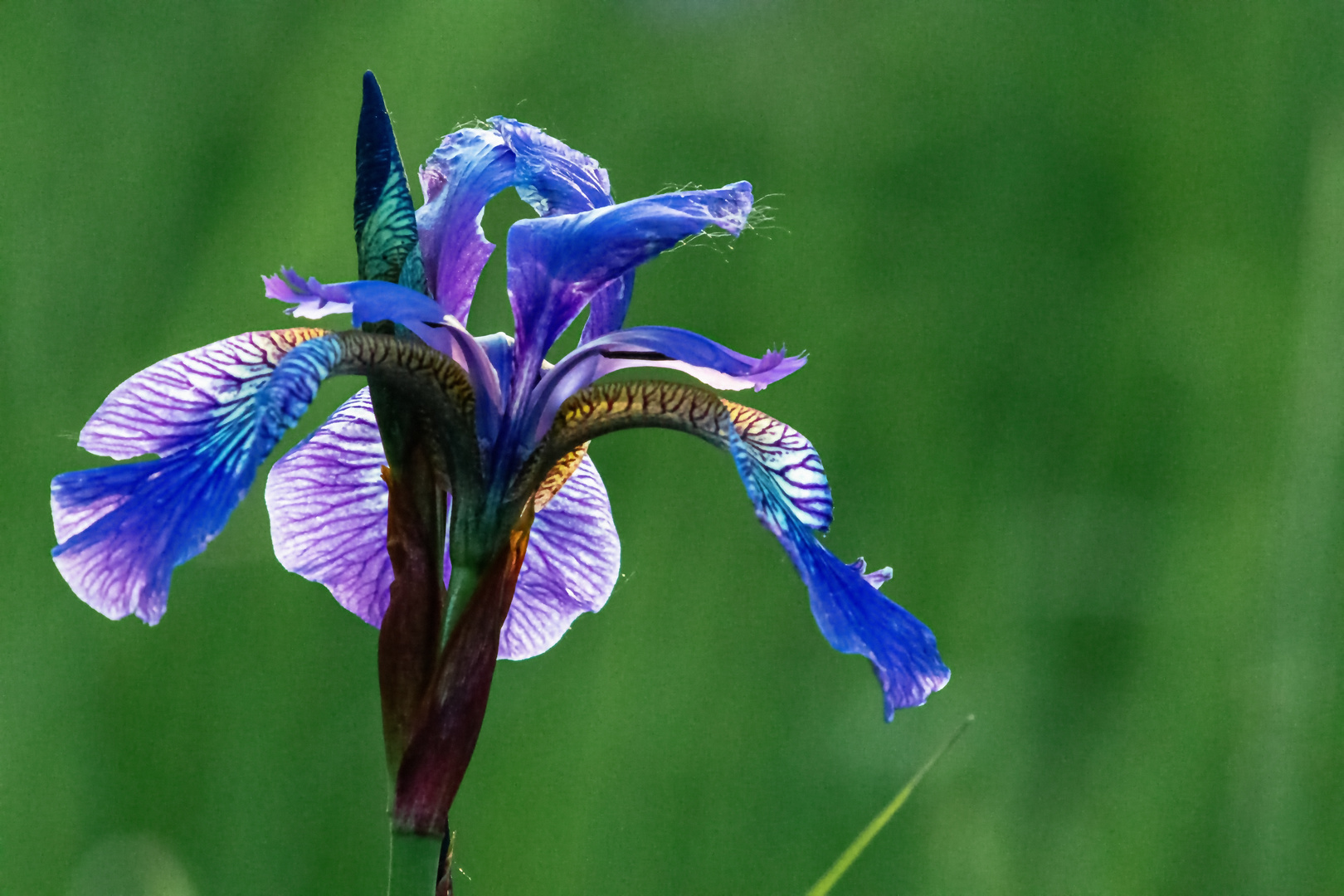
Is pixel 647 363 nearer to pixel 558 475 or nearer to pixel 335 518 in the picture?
pixel 558 475

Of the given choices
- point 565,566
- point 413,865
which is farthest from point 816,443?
point 413,865

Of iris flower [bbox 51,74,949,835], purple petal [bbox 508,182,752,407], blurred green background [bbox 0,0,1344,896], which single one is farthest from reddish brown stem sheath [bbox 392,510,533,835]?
blurred green background [bbox 0,0,1344,896]

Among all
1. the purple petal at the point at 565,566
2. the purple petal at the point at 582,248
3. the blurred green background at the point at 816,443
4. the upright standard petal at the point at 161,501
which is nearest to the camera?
the upright standard petal at the point at 161,501


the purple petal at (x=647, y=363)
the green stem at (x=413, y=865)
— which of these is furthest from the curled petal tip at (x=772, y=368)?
the green stem at (x=413, y=865)

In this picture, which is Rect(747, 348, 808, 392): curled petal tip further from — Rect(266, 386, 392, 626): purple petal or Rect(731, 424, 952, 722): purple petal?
Rect(266, 386, 392, 626): purple petal

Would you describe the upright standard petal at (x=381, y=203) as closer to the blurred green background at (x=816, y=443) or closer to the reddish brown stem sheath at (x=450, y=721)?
the reddish brown stem sheath at (x=450, y=721)

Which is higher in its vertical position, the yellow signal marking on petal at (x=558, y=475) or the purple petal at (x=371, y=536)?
the yellow signal marking on petal at (x=558, y=475)

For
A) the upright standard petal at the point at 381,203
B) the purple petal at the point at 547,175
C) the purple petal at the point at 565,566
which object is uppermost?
the purple petal at the point at 547,175
